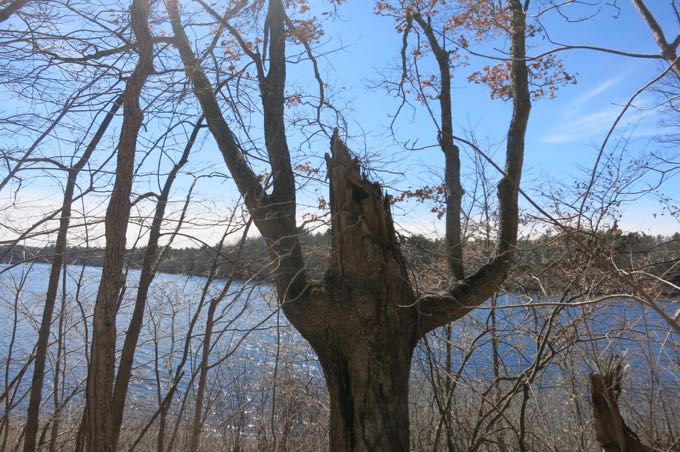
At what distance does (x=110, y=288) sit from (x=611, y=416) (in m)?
2.75

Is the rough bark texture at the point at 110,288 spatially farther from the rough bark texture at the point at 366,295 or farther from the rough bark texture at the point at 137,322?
the rough bark texture at the point at 137,322

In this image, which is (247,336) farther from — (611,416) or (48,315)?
(611,416)

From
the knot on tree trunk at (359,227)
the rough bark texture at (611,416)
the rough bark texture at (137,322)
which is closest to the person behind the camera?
the rough bark texture at (611,416)

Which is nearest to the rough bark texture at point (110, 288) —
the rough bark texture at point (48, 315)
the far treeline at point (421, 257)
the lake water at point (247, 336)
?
the far treeline at point (421, 257)

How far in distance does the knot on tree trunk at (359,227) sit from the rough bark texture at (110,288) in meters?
1.54

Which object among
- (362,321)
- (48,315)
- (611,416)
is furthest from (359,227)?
(48,315)

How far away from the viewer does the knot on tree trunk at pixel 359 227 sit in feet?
12.4

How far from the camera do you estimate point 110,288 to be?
261cm

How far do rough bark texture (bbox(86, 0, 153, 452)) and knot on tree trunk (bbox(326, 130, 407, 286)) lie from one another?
154 centimetres

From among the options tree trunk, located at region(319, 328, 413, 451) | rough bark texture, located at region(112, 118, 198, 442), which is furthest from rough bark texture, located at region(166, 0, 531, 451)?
rough bark texture, located at region(112, 118, 198, 442)

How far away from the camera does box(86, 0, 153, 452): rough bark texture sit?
2525 millimetres

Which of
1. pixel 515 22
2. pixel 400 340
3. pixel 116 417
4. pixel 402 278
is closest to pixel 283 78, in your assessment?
pixel 515 22

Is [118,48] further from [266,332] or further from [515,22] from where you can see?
[266,332]

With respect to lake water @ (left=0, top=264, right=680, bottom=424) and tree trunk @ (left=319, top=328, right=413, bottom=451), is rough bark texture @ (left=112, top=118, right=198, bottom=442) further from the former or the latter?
tree trunk @ (left=319, top=328, right=413, bottom=451)
